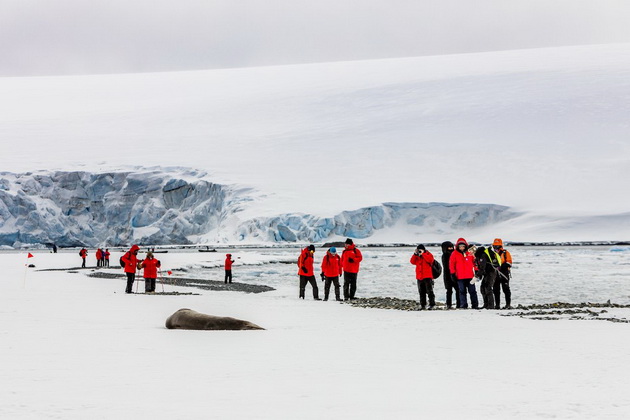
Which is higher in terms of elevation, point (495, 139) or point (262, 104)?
point (262, 104)

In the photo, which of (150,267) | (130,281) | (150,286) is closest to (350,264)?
(150,267)

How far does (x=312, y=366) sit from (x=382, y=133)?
7093 centimetres

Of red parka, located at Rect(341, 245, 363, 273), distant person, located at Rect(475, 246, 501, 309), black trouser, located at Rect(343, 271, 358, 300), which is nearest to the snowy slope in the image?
black trouser, located at Rect(343, 271, 358, 300)

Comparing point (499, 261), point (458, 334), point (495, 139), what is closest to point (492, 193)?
point (495, 139)

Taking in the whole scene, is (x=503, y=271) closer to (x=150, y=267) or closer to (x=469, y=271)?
(x=469, y=271)

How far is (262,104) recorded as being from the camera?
88500mm

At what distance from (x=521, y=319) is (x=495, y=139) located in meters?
63.5

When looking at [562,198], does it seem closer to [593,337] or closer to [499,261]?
[499,261]

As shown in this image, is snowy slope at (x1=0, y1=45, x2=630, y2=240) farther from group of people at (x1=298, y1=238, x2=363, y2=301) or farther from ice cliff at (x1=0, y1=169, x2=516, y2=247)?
group of people at (x1=298, y1=238, x2=363, y2=301)

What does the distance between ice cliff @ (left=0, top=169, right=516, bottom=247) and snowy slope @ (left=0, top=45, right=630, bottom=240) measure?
1.41 meters

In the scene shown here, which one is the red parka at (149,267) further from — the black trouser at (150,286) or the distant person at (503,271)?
the distant person at (503,271)

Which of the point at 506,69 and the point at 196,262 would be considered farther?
the point at 506,69

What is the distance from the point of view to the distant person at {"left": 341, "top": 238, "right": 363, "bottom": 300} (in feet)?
46.4

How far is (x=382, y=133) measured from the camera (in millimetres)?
75750
